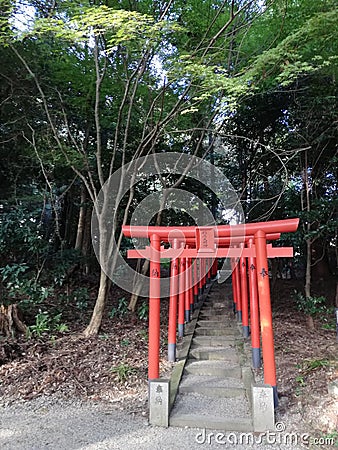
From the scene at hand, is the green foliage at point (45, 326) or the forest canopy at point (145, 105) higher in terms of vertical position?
the forest canopy at point (145, 105)

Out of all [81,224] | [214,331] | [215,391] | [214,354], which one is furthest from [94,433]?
[81,224]

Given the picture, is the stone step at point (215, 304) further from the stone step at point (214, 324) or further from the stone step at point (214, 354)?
the stone step at point (214, 354)

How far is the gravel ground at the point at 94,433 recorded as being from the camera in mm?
2580

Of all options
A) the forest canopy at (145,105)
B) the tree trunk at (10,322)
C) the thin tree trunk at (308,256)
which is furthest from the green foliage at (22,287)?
the thin tree trunk at (308,256)

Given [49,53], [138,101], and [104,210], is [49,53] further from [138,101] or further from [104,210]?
[104,210]

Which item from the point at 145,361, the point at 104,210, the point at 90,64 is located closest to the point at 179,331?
the point at 145,361

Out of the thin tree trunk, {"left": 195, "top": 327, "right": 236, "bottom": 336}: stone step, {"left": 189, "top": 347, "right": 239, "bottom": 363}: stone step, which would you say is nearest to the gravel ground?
{"left": 189, "top": 347, "right": 239, "bottom": 363}: stone step

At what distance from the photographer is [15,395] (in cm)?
342

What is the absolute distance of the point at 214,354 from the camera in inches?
175

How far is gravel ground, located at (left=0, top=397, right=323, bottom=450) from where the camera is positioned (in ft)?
8.46

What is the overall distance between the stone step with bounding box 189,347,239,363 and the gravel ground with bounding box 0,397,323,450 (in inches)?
61.7

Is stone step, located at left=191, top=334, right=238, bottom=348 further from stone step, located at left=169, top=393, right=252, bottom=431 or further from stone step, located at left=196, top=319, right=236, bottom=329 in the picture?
stone step, located at left=169, top=393, right=252, bottom=431

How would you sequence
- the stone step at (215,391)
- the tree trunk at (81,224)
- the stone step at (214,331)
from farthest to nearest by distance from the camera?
the tree trunk at (81,224) → the stone step at (214,331) → the stone step at (215,391)

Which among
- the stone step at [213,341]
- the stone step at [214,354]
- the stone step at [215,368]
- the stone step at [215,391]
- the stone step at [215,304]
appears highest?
the stone step at [215,304]
